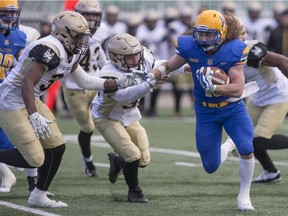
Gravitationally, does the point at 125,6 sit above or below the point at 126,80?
below

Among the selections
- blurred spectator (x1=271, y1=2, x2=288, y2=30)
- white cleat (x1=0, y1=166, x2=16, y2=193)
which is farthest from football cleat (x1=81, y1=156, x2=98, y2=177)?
blurred spectator (x1=271, y1=2, x2=288, y2=30)

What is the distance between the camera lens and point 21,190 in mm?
7445

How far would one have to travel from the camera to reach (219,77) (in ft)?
20.8

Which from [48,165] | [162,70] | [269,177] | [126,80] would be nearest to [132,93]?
[126,80]

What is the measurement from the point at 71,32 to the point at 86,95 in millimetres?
2148

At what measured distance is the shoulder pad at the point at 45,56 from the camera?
6238 mm

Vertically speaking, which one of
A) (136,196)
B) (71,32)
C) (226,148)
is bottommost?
(136,196)

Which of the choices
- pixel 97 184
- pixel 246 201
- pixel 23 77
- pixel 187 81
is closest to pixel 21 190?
pixel 97 184

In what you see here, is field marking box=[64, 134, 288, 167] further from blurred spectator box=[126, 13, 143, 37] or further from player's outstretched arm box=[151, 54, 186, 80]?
blurred spectator box=[126, 13, 143, 37]

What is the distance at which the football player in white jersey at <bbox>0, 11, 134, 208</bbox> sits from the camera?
6.25 m

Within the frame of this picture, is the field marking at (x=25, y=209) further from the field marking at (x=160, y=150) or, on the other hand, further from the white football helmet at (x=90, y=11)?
the field marking at (x=160, y=150)

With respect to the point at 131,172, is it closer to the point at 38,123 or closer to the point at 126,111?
the point at 126,111

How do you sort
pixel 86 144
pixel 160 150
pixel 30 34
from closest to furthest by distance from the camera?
pixel 30 34
pixel 86 144
pixel 160 150

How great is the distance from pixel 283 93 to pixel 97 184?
6.07 ft
